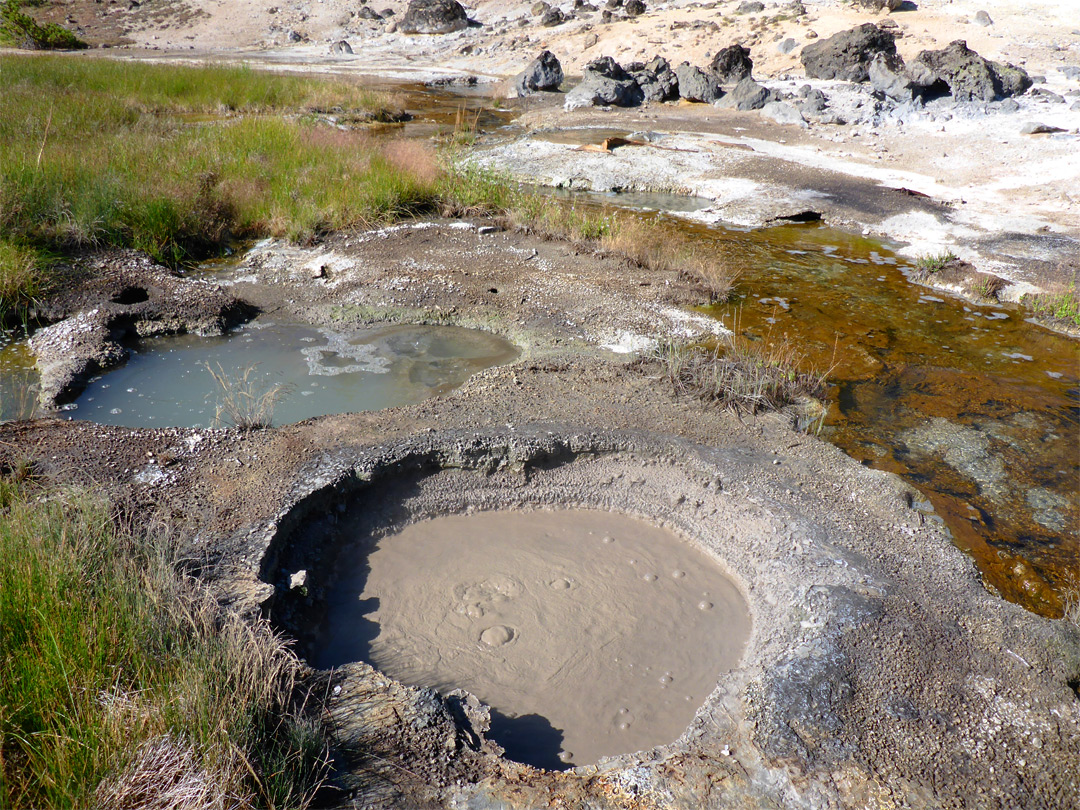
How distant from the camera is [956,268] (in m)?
7.83

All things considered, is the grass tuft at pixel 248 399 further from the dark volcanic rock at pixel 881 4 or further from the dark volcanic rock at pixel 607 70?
Result: the dark volcanic rock at pixel 881 4

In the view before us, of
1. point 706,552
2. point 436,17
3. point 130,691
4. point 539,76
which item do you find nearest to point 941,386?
point 706,552

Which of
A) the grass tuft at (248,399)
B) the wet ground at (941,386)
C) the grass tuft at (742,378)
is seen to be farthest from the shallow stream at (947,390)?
the grass tuft at (248,399)

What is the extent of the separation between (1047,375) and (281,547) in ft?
20.3

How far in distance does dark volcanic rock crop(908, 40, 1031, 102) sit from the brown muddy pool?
14515 millimetres

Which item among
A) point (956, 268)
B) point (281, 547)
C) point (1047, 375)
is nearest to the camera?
point (281, 547)

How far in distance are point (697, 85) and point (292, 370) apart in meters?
16.0

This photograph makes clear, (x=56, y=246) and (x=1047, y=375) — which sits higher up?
(x=56, y=246)

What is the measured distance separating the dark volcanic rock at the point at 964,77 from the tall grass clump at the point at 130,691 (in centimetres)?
1639

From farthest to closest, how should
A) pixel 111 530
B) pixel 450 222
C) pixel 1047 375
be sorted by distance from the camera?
pixel 450 222 → pixel 1047 375 → pixel 111 530

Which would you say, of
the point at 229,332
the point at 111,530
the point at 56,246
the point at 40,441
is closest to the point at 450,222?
the point at 229,332

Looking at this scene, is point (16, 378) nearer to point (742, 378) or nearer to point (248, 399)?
point (248, 399)

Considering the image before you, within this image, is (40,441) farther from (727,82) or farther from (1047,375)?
(727,82)

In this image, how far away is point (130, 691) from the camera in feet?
7.15
